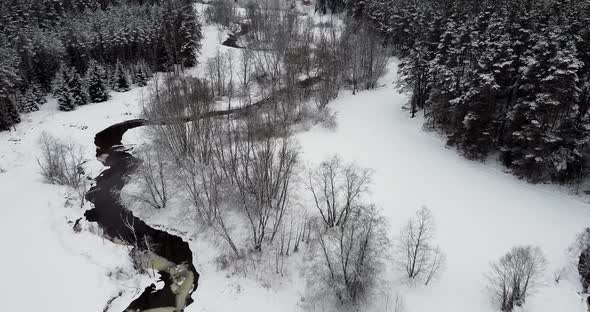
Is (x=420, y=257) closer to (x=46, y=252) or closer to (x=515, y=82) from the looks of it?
(x=515, y=82)

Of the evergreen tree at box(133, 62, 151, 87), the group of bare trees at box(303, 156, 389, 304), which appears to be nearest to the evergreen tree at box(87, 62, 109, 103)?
the evergreen tree at box(133, 62, 151, 87)

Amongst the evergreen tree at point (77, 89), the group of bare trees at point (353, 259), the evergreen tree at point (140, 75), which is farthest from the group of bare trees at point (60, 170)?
the evergreen tree at point (140, 75)

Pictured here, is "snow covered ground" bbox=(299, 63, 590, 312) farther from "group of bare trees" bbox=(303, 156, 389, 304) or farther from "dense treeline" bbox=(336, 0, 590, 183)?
"group of bare trees" bbox=(303, 156, 389, 304)

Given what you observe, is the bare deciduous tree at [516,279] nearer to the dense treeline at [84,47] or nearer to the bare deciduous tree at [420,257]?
the bare deciduous tree at [420,257]

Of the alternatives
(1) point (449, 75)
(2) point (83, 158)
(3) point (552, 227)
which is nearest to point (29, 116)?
(2) point (83, 158)

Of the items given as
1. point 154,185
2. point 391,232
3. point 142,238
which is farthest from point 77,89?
point 391,232

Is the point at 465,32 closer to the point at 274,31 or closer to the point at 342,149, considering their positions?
the point at 342,149
